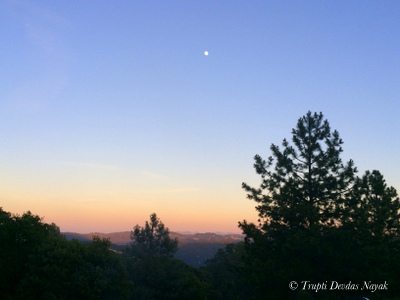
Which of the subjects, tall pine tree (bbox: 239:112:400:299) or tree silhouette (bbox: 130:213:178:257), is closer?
tall pine tree (bbox: 239:112:400:299)

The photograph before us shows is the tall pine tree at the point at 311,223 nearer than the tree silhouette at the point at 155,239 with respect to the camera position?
Yes

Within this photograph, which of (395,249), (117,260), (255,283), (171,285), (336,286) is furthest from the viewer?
(171,285)

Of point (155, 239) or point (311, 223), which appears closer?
point (311, 223)

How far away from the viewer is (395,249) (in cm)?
3244

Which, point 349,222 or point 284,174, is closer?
point 349,222

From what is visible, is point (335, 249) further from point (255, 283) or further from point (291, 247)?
point (255, 283)

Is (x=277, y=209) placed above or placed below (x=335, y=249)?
above

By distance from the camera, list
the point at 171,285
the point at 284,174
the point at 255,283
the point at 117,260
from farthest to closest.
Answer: the point at 171,285
the point at 117,260
the point at 284,174
the point at 255,283

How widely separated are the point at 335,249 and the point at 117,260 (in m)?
21.7

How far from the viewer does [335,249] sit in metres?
23.9

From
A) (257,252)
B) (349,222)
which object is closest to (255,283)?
(257,252)

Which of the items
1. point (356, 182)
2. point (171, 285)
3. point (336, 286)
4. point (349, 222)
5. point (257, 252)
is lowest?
point (171, 285)

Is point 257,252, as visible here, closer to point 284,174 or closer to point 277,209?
point 277,209

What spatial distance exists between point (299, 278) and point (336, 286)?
230 cm
